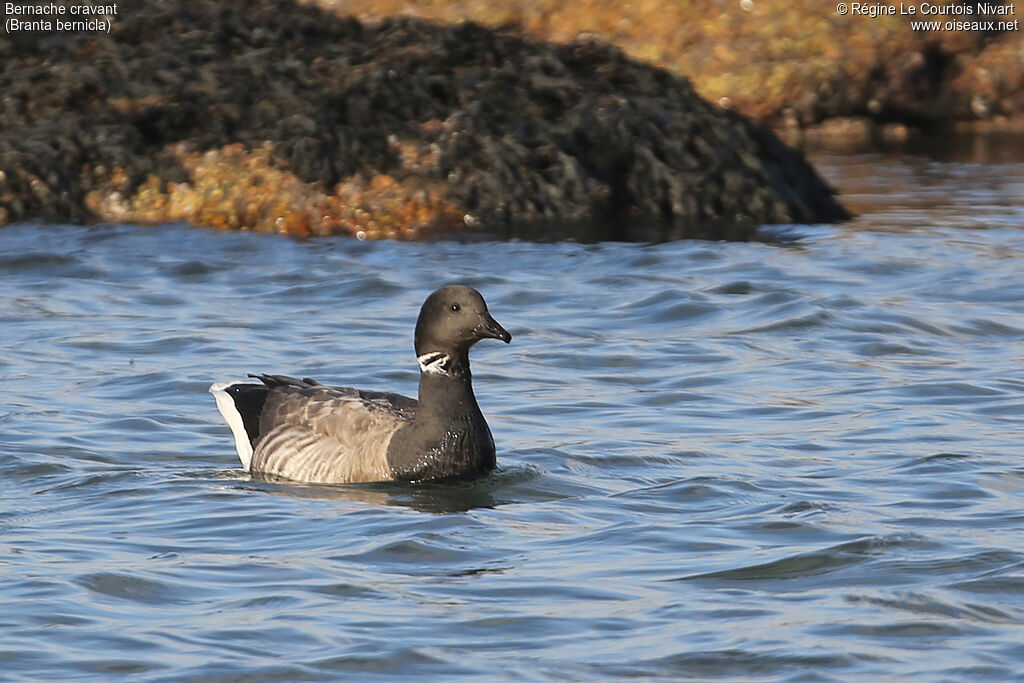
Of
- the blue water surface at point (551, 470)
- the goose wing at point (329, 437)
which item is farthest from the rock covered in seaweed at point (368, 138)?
the goose wing at point (329, 437)

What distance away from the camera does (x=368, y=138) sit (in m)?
16.2

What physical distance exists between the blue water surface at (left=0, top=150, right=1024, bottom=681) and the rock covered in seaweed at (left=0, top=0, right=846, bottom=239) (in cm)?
77

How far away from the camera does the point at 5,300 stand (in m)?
13.6

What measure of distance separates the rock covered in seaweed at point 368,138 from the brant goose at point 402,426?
6541 mm

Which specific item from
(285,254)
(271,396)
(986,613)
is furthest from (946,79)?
(986,613)

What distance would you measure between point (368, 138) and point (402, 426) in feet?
24.6

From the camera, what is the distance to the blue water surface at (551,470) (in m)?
6.46

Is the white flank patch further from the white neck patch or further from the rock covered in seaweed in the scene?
the rock covered in seaweed

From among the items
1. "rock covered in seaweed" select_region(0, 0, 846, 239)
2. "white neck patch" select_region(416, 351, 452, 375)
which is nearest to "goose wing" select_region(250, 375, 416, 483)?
"white neck patch" select_region(416, 351, 452, 375)

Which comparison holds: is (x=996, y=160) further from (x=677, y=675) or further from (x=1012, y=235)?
A: (x=677, y=675)

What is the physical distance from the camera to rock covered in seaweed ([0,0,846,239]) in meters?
15.9

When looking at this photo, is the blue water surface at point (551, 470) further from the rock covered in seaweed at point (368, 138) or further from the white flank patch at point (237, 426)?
the rock covered in seaweed at point (368, 138)

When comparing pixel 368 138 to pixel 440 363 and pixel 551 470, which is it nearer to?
pixel 440 363

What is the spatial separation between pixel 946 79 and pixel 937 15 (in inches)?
37.4
